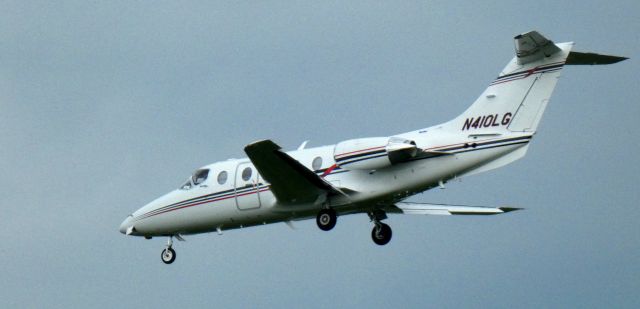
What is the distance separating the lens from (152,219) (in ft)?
131

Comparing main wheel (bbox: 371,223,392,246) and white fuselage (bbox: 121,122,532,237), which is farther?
main wheel (bbox: 371,223,392,246)

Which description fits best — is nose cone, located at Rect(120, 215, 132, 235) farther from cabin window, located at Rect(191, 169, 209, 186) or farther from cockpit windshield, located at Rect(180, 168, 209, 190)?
cabin window, located at Rect(191, 169, 209, 186)

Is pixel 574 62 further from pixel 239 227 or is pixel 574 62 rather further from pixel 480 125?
pixel 239 227

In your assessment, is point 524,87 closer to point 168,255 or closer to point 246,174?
point 246,174

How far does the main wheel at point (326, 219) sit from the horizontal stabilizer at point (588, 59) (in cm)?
796

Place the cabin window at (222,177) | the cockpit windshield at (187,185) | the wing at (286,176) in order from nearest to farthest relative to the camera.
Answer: the wing at (286,176), the cabin window at (222,177), the cockpit windshield at (187,185)

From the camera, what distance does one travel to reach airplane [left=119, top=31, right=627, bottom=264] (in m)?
33.6

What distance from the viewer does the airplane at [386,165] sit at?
33594 mm

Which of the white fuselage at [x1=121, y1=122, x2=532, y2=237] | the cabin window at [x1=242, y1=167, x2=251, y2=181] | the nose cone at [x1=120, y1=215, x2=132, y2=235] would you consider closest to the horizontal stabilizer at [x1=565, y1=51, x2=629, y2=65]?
the white fuselage at [x1=121, y1=122, x2=532, y2=237]

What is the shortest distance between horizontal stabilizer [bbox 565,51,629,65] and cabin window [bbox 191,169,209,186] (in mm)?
12001

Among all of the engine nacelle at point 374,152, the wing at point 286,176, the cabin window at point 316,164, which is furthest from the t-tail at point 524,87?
the wing at point 286,176

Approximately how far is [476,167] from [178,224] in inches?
412

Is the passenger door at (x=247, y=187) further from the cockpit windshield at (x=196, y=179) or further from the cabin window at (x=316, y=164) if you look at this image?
the cabin window at (x=316, y=164)

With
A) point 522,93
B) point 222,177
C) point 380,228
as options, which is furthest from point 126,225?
point 522,93
